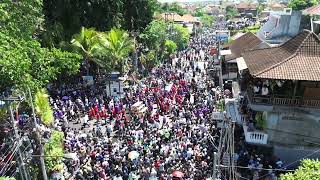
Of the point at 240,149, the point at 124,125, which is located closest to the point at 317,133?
the point at 240,149

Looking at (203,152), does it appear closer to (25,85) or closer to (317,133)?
(317,133)

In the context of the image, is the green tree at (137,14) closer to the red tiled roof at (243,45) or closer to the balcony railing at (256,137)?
the red tiled roof at (243,45)

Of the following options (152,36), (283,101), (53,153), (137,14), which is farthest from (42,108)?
(152,36)

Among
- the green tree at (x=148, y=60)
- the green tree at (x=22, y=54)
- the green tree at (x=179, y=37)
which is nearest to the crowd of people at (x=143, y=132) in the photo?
the green tree at (x=22, y=54)

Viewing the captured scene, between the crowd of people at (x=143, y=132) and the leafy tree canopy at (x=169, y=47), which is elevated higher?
the crowd of people at (x=143, y=132)

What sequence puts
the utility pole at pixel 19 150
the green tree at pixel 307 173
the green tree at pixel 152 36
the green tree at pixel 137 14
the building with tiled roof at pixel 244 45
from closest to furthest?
the green tree at pixel 307 173 → the utility pole at pixel 19 150 → the building with tiled roof at pixel 244 45 → the green tree at pixel 137 14 → the green tree at pixel 152 36

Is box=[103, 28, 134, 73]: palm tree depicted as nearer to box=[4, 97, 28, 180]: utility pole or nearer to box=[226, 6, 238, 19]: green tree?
box=[4, 97, 28, 180]: utility pole

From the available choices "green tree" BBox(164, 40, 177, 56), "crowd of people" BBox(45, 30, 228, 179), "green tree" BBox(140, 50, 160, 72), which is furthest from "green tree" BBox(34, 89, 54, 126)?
"green tree" BBox(164, 40, 177, 56)
